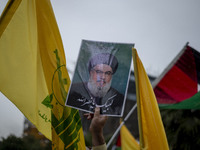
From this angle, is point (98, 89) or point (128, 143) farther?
point (128, 143)

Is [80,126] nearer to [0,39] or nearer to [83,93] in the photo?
[83,93]

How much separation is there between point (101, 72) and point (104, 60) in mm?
145

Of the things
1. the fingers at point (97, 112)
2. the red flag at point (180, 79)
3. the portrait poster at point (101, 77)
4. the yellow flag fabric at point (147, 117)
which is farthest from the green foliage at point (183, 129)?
the fingers at point (97, 112)

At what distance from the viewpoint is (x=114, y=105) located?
2.59 metres

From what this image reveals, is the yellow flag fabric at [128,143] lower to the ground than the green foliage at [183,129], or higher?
higher

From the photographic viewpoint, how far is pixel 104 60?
9.01 feet

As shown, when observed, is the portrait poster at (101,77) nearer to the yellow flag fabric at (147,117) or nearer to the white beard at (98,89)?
the white beard at (98,89)

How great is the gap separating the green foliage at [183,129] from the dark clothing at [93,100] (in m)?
4.62

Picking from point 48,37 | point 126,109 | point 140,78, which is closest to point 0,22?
point 48,37

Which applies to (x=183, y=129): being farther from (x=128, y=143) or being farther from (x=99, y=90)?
(x=99, y=90)

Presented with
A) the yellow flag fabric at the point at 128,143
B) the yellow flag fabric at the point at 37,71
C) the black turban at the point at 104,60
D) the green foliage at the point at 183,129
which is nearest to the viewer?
the yellow flag fabric at the point at 37,71

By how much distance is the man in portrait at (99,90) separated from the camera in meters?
2.59

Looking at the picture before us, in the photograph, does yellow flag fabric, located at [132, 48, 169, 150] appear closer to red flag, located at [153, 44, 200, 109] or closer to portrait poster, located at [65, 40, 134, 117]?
portrait poster, located at [65, 40, 134, 117]

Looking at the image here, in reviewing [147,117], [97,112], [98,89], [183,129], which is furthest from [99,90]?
[183,129]
